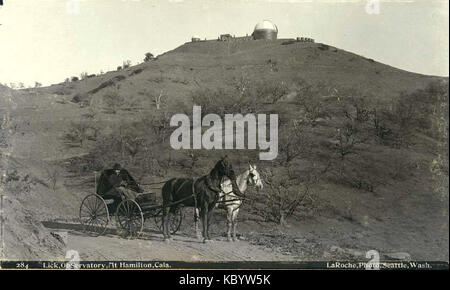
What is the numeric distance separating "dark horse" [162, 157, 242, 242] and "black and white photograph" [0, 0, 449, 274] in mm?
37

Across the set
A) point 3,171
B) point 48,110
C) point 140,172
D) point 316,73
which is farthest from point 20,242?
point 316,73

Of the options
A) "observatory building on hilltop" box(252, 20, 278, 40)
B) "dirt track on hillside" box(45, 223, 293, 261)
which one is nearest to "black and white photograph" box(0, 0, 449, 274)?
"dirt track on hillside" box(45, 223, 293, 261)

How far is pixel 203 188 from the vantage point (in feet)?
44.3

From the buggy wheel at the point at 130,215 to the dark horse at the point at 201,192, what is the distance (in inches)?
26.4

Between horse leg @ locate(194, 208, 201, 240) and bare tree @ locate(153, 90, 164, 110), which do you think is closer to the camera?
horse leg @ locate(194, 208, 201, 240)

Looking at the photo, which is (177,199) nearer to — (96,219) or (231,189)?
(231,189)

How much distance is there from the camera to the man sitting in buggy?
13719 mm

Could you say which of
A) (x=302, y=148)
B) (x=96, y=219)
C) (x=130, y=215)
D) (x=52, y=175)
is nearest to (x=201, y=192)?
(x=130, y=215)

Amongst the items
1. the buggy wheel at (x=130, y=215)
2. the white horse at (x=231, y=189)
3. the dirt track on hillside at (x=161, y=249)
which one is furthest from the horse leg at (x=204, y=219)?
the buggy wheel at (x=130, y=215)

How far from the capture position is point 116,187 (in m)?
13.8

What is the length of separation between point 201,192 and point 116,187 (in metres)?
2.18

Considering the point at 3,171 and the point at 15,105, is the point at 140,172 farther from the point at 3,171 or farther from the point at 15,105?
the point at 15,105

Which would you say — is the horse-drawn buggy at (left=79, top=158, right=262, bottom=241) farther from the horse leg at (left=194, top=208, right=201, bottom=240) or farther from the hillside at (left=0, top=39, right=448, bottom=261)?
the hillside at (left=0, top=39, right=448, bottom=261)

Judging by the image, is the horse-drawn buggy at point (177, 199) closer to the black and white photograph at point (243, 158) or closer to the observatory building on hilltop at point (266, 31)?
the black and white photograph at point (243, 158)
